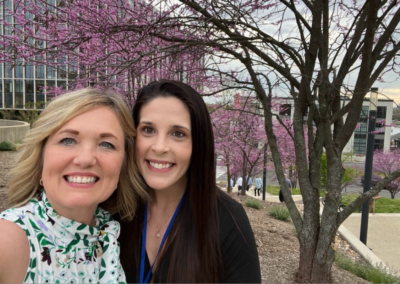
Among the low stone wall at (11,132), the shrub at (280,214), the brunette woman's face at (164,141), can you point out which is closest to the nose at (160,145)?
the brunette woman's face at (164,141)

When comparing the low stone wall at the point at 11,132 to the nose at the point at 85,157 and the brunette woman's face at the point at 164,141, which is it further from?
the nose at the point at 85,157

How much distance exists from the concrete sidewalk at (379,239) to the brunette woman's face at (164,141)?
5.76 metres

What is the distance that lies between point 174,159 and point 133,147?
0.24 meters

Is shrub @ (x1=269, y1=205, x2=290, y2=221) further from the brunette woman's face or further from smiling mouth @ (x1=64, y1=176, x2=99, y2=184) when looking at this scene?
smiling mouth @ (x1=64, y1=176, x2=99, y2=184)

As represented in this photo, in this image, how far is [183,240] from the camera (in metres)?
1.53

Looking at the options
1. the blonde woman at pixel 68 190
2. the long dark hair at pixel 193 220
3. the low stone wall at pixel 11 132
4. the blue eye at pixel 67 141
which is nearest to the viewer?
the blonde woman at pixel 68 190

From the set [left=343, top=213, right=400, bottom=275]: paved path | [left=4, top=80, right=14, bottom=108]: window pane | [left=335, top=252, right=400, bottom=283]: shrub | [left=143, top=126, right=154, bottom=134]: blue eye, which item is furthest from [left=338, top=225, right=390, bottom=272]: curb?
[left=4, top=80, right=14, bottom=108]: window pane

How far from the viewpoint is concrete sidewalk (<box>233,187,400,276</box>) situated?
6.39 meters

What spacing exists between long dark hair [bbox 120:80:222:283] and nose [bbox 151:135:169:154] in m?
0.16

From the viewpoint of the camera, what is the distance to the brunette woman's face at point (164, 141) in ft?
4.96

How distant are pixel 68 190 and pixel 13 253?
278mm

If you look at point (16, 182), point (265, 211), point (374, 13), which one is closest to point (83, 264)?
point (16, 182)

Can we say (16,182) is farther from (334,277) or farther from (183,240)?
(334,277)

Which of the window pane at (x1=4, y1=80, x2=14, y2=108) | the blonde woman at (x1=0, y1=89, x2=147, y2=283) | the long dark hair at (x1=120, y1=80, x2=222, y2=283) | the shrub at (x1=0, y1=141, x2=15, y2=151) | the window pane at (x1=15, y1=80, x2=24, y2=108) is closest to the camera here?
the blonde woman at (x1=0, y1=89, x2=147, y2=283)
